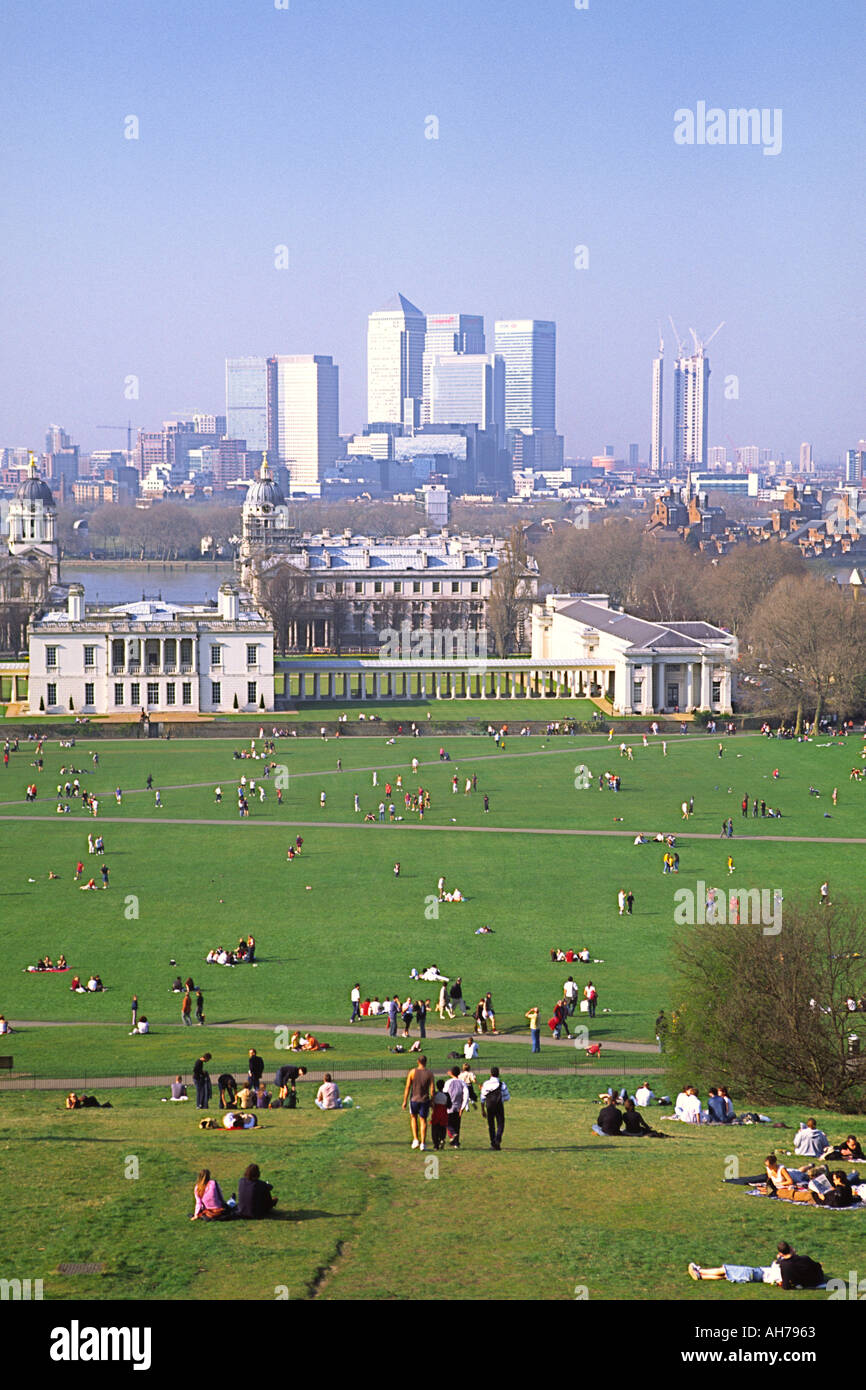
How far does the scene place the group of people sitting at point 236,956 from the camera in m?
38.0

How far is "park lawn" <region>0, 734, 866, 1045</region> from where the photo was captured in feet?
119

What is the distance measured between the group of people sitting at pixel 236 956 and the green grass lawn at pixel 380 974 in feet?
1.45

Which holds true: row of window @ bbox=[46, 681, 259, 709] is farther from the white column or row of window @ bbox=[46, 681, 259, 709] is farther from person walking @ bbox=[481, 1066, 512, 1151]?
person walking @ bbox=[481, 1066, 512, 1151]

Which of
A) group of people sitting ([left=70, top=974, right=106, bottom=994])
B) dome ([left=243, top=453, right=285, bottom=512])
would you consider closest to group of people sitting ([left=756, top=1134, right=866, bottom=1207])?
group of people sitting ([left=70, top=974, right=106, bottom=994])

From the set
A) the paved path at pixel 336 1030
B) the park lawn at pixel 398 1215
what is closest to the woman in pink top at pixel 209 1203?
the park lawn at pixel 398 1215

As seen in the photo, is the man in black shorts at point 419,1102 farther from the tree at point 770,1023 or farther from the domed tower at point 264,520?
the domed tower at point 264,520

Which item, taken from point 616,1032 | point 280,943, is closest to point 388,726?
point 280,943

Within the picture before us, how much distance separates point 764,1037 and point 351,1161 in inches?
309

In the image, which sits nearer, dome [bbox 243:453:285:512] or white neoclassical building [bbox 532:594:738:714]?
white neoclassical building [bbox 532:594:738:714]

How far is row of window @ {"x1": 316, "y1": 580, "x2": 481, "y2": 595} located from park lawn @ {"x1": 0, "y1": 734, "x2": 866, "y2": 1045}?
44530 millimetres

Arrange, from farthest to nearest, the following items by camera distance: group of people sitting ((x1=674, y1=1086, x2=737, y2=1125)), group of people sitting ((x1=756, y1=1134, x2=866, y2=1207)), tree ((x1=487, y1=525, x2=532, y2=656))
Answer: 1. tree ((x1=487, y1=525, x2=532, y2=656))
2. group of people sitting ((x1=674, y1=1086, x2=737, y2=1125))
3. group of people sitting ((x1=756, y1=1134, x2=866, y2=1207))

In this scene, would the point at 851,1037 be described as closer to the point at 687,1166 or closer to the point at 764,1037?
the point at 764,1037

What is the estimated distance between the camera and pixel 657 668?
8850 cm

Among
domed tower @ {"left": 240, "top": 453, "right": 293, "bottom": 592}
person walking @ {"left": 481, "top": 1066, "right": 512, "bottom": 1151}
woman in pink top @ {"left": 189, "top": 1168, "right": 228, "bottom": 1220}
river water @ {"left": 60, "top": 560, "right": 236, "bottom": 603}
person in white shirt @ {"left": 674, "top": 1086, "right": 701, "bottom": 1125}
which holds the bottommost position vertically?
river water @ {"left": 60, "top": 560, "right": 236, "bottom": 603}
